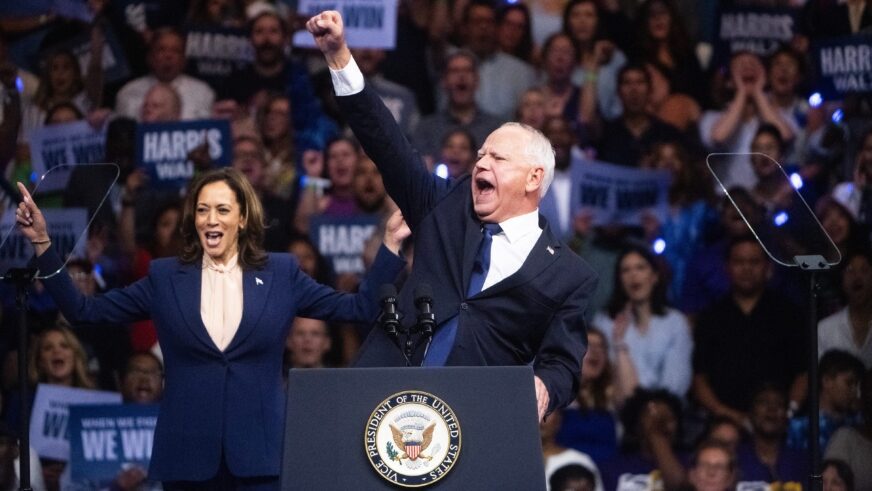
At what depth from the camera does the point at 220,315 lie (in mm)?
4293

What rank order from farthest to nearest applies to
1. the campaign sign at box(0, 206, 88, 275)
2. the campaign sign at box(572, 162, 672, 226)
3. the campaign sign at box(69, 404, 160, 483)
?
the campaign sign at box(572, 162, 672, 226)
the campaign sign at box(69, 404, 160, 483)
the campaign sign at box(0, 206, 88, 275)

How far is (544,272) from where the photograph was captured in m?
3.92

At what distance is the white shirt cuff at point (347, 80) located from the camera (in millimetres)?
3842

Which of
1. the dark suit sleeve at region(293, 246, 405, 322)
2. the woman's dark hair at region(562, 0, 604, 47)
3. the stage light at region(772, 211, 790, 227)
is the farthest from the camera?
the woman's dark hair at region(562, 0, 604, 47)

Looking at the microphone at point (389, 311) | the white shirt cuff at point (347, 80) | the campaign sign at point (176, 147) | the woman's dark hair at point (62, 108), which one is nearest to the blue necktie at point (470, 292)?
the microphone at point (389, 311)

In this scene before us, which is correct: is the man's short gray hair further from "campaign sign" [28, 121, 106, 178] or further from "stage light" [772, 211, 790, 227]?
"campaign sign" [28, 121, 106, 178]

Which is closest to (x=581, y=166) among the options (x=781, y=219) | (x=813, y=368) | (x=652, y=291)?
(x=652, y=291)

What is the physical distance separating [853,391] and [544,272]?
120 inches

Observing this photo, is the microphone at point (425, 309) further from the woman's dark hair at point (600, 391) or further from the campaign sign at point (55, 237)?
the woman's dark hair at point (600, 391)

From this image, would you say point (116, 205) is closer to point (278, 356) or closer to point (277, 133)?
point (277, 133)

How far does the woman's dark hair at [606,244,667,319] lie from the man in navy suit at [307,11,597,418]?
2.86 metres

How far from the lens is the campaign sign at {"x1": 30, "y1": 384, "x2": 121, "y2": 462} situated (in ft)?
22.1

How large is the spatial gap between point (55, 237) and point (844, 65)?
153 inches

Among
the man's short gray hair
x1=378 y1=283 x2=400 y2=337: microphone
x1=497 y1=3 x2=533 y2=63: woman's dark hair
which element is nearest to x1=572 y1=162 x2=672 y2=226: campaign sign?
x1=497 y1=3 x2=533 y2=63: woman's dark hair
